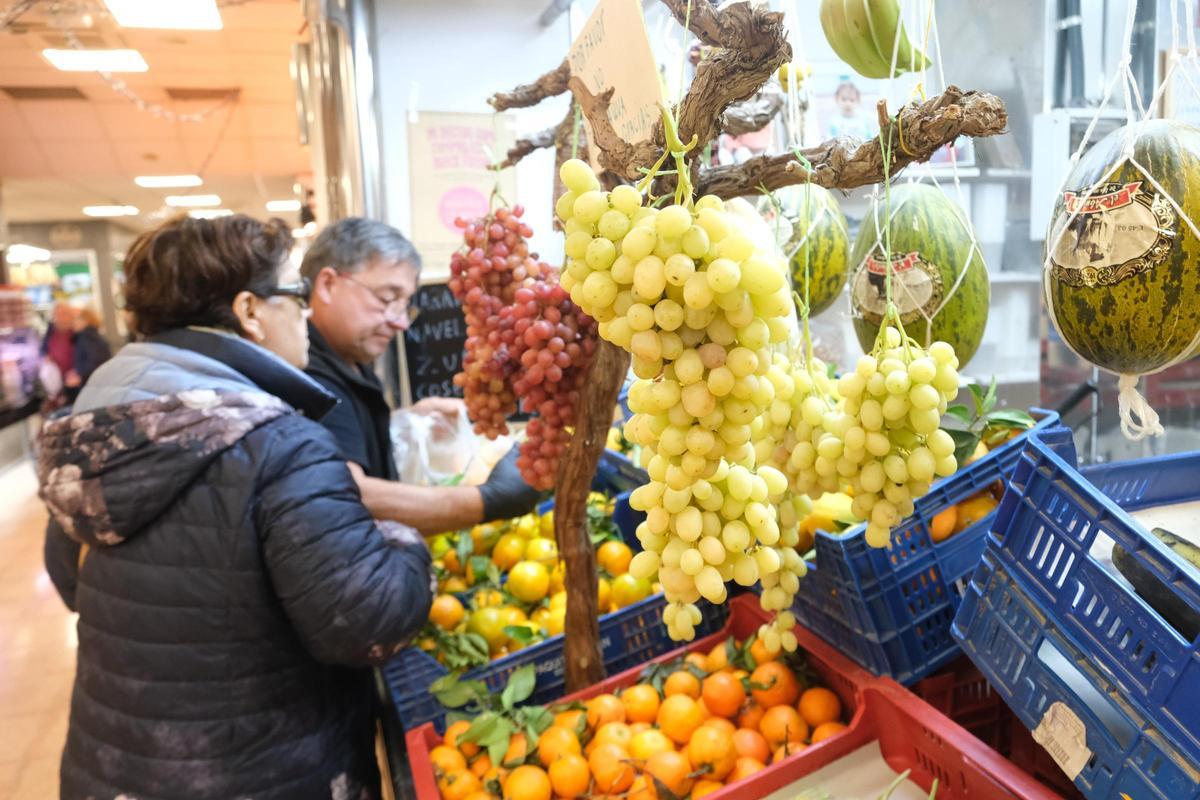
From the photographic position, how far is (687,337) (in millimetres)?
702

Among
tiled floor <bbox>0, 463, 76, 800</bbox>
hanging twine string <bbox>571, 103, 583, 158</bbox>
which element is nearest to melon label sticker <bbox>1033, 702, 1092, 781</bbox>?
hanging twine string <bbox>571, 103, 583, 158</bbox>

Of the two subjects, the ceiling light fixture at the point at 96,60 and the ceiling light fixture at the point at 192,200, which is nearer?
the ceiling light fixture at the point at 96,60

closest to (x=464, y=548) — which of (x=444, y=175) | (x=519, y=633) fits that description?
(x=519, y=633)

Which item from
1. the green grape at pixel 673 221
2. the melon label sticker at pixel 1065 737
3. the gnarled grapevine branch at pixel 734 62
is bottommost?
the melon label sticker at pixel 1065 737

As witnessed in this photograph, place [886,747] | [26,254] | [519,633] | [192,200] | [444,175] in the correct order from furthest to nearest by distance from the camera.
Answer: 1. [26,254]
2. [192,200]
3. [444,175]
4. [519,633]
5. [886,747]

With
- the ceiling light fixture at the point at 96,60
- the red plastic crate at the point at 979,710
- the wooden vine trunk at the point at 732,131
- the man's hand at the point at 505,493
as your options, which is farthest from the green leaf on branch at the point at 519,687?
the ceiling light fixture at the point at 96,60

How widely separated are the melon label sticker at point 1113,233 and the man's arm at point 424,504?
1.41 m

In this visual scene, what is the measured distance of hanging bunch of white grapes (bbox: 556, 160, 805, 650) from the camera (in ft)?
2.22

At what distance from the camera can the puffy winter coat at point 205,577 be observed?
138 centimetres

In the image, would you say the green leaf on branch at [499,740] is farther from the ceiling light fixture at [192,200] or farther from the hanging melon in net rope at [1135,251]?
the ceiling light fixture at [192,200]

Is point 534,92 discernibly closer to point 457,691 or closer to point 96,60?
point 457,691

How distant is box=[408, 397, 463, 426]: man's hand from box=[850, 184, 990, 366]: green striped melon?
168 cm

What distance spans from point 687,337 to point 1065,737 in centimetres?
66

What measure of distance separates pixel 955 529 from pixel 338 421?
57.3 inches
